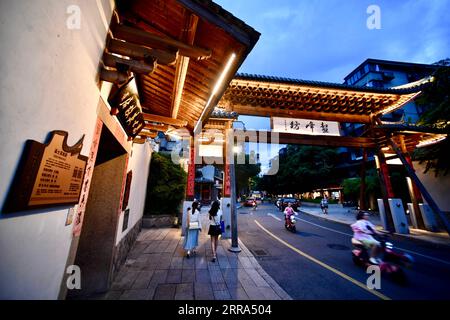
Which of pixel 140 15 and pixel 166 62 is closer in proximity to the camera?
pixel 166 62

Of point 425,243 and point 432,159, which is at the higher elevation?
point 432,159

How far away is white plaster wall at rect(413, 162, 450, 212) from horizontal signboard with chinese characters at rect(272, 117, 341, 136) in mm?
7407

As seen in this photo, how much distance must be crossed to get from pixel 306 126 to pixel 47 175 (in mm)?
10717

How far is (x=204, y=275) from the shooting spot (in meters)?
4.89

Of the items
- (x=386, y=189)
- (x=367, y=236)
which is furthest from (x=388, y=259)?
(x=386, y=189)

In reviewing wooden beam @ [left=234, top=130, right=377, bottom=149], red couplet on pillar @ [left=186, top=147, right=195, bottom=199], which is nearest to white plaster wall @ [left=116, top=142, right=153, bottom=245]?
red couplet on pillar @ [left=186, top=147, right=195, bottom=199]

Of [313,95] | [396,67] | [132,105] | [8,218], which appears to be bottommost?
[8,218]

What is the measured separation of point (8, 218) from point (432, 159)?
17.4 metres

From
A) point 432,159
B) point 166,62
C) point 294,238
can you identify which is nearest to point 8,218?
point 166,62

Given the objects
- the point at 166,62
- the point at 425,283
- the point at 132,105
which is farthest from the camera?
the point at 425,283

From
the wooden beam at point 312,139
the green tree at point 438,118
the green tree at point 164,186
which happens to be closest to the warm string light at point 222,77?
the wooden beam at point 312,139
